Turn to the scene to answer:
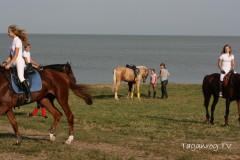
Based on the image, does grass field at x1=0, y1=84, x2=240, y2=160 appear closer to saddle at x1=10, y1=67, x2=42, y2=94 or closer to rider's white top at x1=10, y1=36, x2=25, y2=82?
→ saddle at x1=10, y1=67, x2=42, y2=94

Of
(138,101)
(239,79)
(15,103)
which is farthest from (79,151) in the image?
(138,101)

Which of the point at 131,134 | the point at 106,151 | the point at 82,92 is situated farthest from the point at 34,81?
the point at 131,134

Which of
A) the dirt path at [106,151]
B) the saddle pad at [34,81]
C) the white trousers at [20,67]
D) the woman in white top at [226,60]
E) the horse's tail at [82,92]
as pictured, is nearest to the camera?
the dirt path at [106,151]

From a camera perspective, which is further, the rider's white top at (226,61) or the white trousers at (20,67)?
the rider's white top at (226,61)

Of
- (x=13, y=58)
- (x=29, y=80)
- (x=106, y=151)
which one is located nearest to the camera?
(x=106, y=151)

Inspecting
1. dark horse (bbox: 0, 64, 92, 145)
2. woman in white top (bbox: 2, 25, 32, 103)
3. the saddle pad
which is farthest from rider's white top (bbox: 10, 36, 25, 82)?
dark horse (bbox: 0, 64, 92, 145)

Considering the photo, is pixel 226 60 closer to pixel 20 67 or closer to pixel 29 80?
pixel 29 80

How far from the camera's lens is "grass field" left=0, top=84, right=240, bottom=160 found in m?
10.8

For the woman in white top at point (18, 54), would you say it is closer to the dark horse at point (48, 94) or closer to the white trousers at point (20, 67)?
the white trousers at point (20, 67)

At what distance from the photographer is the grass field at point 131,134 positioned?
1076 centimetres

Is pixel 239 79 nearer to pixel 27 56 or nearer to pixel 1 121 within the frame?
pixel 27 56

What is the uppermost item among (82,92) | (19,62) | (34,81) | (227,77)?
(19,62)

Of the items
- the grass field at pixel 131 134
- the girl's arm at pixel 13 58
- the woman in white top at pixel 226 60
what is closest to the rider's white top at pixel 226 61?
the woman in white top at pixel 226 60

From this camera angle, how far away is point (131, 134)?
582 inches
